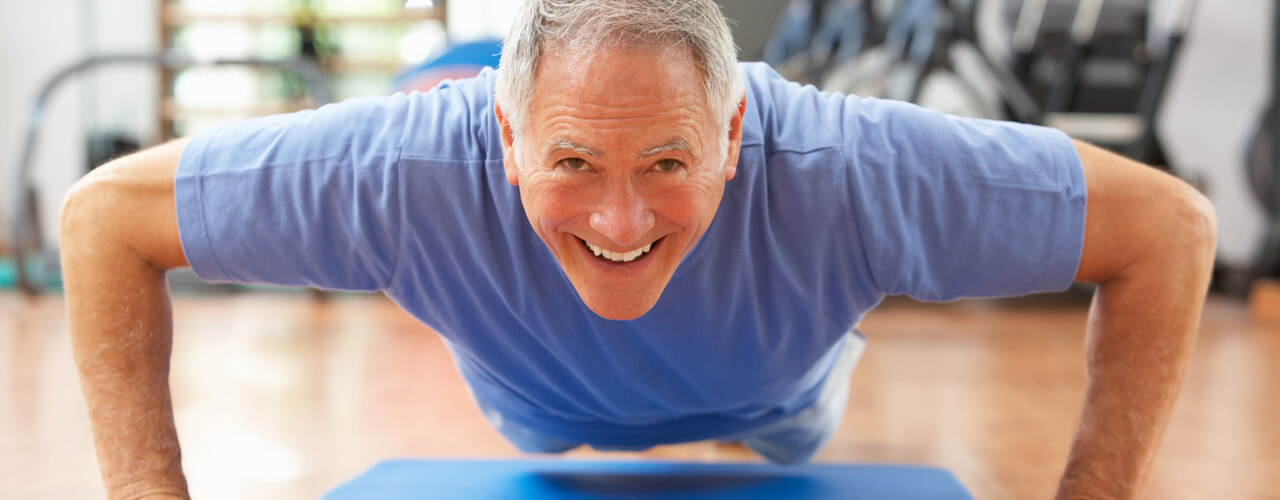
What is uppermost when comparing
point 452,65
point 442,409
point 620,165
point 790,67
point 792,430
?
point 620,165

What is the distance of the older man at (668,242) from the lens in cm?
107

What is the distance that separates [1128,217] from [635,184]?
1.92 feet

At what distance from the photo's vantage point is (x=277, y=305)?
399cm

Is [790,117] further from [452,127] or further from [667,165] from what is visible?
[452,127]

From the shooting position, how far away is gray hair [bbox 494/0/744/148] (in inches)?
35.4

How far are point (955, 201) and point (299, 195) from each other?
2.34ft

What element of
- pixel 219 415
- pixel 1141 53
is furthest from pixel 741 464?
pixel 1141 53

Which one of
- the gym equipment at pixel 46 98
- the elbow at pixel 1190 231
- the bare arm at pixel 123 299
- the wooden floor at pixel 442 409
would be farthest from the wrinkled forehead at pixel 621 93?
the gym equipment at pixel 46 98

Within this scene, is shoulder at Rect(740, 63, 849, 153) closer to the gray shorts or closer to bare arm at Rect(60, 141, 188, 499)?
the gray shorts

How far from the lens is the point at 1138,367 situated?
116cm

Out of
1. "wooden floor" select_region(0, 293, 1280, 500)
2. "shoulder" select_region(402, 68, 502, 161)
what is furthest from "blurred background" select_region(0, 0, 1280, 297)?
"shoulder" select_region(402, 68, 502, 161)

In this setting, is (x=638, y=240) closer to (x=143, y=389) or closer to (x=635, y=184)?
(x=635, y=184)

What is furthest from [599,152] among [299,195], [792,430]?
[792,430]

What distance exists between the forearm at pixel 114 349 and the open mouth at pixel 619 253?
0.55 m
